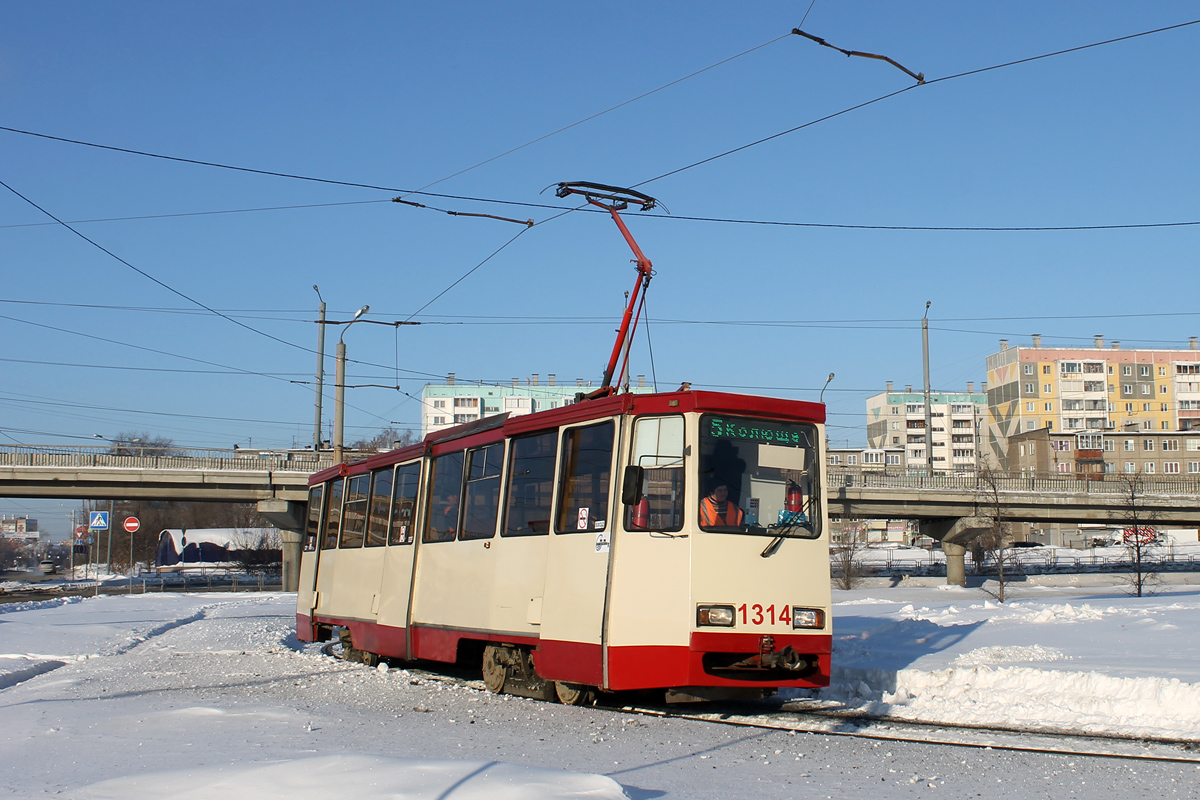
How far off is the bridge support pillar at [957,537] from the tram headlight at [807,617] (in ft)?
135

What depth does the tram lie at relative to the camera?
30.1 ft

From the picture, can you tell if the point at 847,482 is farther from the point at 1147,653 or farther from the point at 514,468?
the point at 514,468

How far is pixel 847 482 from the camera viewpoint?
48094mm

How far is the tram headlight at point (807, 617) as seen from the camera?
952 cm

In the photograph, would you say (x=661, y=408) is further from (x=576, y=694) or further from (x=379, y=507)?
(x=379, y=507)

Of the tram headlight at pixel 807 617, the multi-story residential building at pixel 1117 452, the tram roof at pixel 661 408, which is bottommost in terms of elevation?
the tram headlight at pixel 807 617

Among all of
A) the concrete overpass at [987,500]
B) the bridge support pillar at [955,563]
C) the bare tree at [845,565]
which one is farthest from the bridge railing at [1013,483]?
the bridge support pillar at [955,563]

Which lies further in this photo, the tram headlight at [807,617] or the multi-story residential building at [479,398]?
the multi-story residential building at [479,398]

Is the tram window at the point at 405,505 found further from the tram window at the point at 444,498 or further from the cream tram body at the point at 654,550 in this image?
the cream tram body at the point at 654,550

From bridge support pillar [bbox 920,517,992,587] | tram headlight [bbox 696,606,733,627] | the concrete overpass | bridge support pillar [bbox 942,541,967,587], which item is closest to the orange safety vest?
tram headlight [bbox 696,606,733,627]

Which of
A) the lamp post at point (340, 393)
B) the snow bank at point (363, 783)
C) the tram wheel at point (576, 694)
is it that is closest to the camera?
the snow bank at point (363, 783)

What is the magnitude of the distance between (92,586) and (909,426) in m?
112

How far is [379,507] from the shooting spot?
14953 millimetres

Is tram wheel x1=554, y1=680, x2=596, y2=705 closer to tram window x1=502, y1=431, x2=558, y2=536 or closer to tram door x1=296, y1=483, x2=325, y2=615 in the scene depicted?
tram window x1=502, y1=431, x2=558, y2=536
